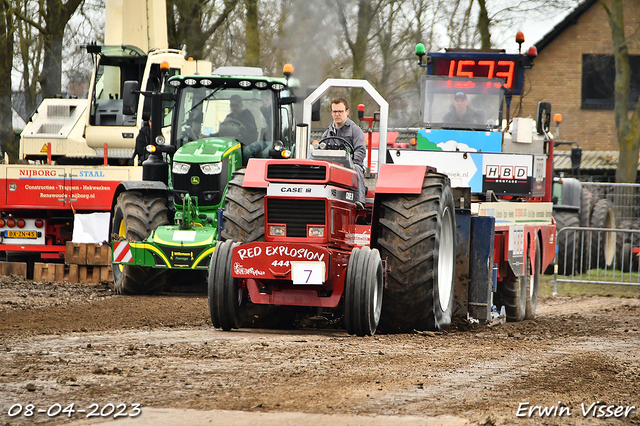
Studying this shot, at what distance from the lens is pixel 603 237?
20172 mm

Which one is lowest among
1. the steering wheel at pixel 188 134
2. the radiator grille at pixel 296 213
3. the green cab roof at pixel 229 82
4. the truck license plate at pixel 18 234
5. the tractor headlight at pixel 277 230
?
the truck license plate at pixel 18 234

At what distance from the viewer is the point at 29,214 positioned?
14859 mm

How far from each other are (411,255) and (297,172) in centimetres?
126

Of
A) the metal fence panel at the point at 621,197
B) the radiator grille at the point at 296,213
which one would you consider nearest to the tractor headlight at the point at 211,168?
the radiator grille at the point at 296,213

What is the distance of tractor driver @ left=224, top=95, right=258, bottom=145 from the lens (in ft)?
42.8

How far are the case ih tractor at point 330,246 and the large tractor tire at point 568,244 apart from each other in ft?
35.7

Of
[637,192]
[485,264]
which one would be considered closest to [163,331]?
[485,264]

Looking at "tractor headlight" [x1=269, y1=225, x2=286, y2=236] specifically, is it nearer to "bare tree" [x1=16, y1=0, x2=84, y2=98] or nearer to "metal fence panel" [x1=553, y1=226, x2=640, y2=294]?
"metal fence panel" [x1=553, y1=226, x2=640, y2=294]

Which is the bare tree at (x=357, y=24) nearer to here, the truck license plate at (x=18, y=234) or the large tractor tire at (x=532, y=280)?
the large tractor tire at (x=532, y=280)

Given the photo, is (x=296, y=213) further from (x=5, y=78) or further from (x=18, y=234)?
(x=5, y=78)

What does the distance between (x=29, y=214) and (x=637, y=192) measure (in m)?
13.7

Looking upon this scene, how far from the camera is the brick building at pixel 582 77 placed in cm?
3856

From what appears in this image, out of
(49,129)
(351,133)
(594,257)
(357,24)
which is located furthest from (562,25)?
(351,133)

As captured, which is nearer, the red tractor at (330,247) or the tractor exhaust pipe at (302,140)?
the red tractor at (330,247)
